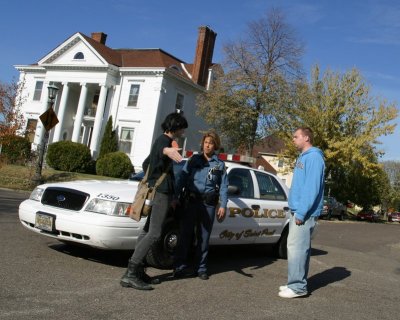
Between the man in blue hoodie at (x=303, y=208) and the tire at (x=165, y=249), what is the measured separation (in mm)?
1452

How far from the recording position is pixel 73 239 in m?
5.70

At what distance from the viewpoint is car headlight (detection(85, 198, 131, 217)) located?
562 centimetres

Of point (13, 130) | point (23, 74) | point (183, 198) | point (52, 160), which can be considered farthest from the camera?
point (23, 74)

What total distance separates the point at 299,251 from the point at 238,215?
1690 millimetres

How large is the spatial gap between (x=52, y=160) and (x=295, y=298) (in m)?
25.3

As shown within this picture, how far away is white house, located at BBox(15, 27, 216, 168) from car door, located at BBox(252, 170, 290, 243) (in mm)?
23586

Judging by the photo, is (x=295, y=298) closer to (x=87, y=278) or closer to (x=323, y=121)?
(x=87, y=278)

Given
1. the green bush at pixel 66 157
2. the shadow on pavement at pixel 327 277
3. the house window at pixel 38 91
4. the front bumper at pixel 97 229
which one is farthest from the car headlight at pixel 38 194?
the house window at pixel 38 91

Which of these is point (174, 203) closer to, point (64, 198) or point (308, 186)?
point (64, 198)

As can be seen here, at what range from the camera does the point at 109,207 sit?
5.64 m

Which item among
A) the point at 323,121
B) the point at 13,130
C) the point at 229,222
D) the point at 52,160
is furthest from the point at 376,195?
the point at 229,222

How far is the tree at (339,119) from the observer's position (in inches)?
1181

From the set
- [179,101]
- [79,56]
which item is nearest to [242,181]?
[179,101]

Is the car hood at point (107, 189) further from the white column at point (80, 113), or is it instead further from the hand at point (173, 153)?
the white column at point (80, 113)
